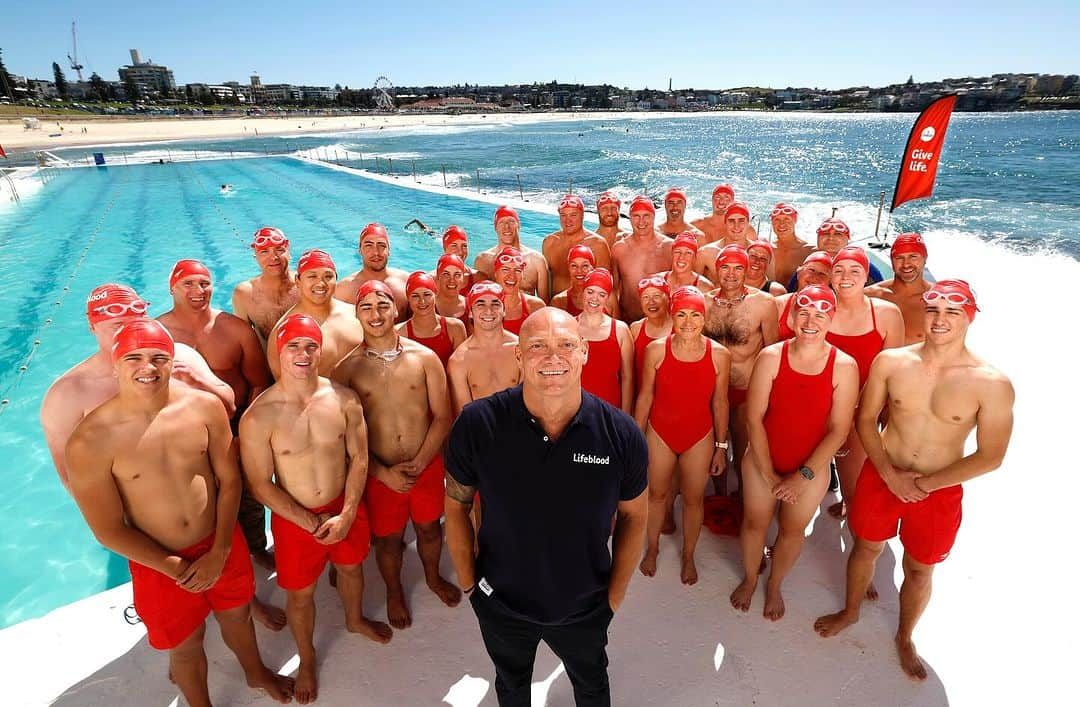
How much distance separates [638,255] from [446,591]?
11.2 ft

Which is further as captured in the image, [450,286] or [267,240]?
[450,286]

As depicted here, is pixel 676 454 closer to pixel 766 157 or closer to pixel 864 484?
pixel 864 484

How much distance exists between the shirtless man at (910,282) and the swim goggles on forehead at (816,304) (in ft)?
4.72

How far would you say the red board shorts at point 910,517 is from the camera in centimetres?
268

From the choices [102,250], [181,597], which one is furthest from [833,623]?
[102,250]

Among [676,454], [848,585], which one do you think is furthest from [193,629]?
[848,585]

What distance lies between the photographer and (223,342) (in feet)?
11.6

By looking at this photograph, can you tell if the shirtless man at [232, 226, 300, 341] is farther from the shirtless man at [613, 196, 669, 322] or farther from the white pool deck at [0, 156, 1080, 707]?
the shirtless man at [613, 196, 669, 322]

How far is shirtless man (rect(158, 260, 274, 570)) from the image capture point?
3.44m

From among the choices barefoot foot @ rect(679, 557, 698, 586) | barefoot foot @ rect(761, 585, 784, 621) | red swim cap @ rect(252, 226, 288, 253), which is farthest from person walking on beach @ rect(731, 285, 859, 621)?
red swim cap @ rect(252, 226, 288, 253)

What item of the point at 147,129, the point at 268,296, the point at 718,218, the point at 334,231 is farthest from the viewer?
the point at 147,129

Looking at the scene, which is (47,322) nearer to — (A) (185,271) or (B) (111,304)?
(A) (185,271)

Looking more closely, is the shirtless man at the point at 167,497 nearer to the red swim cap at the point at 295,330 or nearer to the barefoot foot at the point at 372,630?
the red swim cap at the point at 295,330

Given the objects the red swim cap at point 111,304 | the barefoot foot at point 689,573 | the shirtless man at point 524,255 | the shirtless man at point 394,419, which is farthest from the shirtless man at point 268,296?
the barefoot foot at point 689,573
